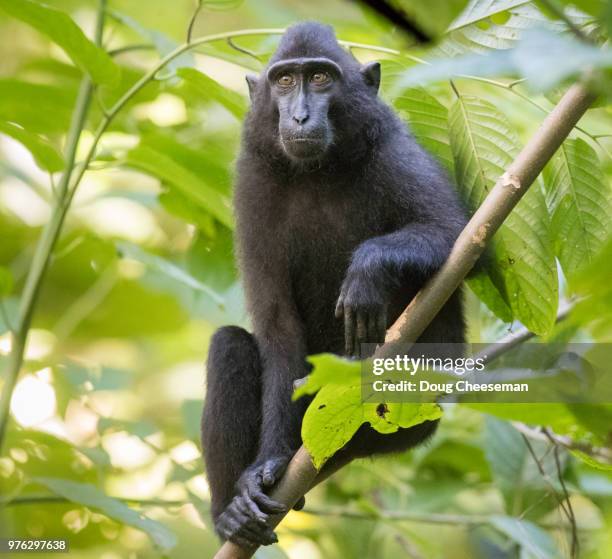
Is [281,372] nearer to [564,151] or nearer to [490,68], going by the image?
[564,151]

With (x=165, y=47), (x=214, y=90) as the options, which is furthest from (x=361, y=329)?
(x=165, y=47)

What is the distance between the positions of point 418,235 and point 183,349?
5878 mm

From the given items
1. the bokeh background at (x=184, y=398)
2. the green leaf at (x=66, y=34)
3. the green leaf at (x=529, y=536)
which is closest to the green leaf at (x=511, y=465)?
the bokeh background at (x=184, y=398)

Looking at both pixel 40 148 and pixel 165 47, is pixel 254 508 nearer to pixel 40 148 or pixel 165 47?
pixel 40 148

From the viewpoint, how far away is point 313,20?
5.55 metres

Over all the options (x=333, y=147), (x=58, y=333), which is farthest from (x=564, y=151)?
(x=58, y=333)

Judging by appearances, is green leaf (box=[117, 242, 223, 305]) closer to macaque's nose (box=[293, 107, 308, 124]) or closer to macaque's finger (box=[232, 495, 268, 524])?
macaque's nose (box=[293, 107, 308, 124])

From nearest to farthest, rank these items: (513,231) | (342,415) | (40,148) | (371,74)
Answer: (342,415) < (513,231) < (40,148) < (371,74)

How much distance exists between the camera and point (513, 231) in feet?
13.1

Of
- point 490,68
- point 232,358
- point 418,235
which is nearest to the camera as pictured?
point 490,68

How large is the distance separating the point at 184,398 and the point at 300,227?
81.7 inches

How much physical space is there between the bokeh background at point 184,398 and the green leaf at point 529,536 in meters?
0.01

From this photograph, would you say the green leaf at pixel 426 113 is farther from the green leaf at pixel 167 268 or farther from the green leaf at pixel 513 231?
the green leaf at pixel 167 268

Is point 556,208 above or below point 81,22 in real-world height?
below
